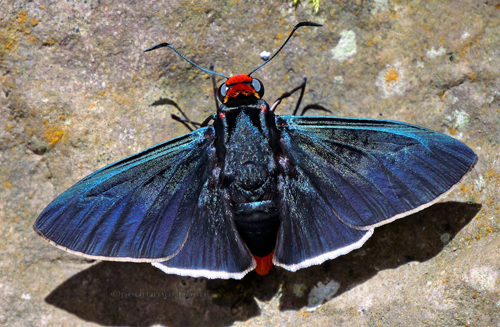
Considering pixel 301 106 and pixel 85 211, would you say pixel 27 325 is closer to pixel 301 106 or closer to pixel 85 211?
pixel 85 211

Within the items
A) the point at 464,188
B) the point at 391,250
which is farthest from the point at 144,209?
the point at 464,188

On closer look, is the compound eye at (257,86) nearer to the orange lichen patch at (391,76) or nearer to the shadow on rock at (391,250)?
the orange lichen patch at (391,76)

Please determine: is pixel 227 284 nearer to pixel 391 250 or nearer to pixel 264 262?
pixel 264 262

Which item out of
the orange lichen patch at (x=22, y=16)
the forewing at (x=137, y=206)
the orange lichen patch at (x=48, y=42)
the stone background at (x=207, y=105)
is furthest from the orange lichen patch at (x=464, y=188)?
the orange lichen patch at (x=22, y=16)

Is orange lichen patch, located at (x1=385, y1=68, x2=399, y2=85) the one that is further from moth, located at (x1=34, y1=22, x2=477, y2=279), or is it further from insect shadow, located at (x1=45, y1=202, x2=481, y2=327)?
insect shadow, located at (x1=45, y1=202, x2=481, y2=327)

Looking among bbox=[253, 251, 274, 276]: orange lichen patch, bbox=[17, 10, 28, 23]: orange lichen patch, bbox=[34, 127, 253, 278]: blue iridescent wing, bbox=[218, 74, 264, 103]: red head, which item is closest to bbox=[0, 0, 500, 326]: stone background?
bbox=[17, 10, 28, 23]: orange lichen patch

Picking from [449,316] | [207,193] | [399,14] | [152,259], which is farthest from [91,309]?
[399,14]
